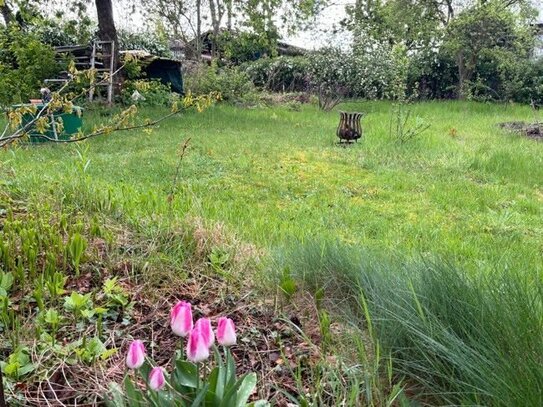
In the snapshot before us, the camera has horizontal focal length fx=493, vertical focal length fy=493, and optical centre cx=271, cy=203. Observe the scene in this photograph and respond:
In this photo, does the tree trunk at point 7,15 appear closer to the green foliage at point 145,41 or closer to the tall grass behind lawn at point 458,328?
the green foliage at point 145,41

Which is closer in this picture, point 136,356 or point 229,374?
point 136,356

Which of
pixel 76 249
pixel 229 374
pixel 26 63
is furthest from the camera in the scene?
pixel 26 63

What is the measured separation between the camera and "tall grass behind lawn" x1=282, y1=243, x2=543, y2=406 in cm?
125

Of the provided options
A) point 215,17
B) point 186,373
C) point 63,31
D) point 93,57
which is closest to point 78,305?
point 186,373

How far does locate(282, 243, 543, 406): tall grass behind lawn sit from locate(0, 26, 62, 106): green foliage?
31.6 feet

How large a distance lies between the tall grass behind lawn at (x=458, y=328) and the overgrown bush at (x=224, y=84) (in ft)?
39.5

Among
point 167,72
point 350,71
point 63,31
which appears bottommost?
point 167,72

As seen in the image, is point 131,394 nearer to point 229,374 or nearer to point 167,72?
point 229,374

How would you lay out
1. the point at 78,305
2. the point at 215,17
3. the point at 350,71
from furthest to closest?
the point at 215,17
the point at 350,71
the point at 78,305

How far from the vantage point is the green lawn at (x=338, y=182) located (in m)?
3.22

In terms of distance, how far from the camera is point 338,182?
17.5 feet

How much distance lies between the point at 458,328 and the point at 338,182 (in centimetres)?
391

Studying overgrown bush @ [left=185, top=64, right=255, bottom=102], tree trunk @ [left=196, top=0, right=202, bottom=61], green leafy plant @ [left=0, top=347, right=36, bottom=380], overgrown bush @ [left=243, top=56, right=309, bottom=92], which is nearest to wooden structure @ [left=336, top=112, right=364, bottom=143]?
overgrown bush @ [left=185, top=64, right=255, bottom=102]

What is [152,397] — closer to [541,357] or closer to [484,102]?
[541,357]
